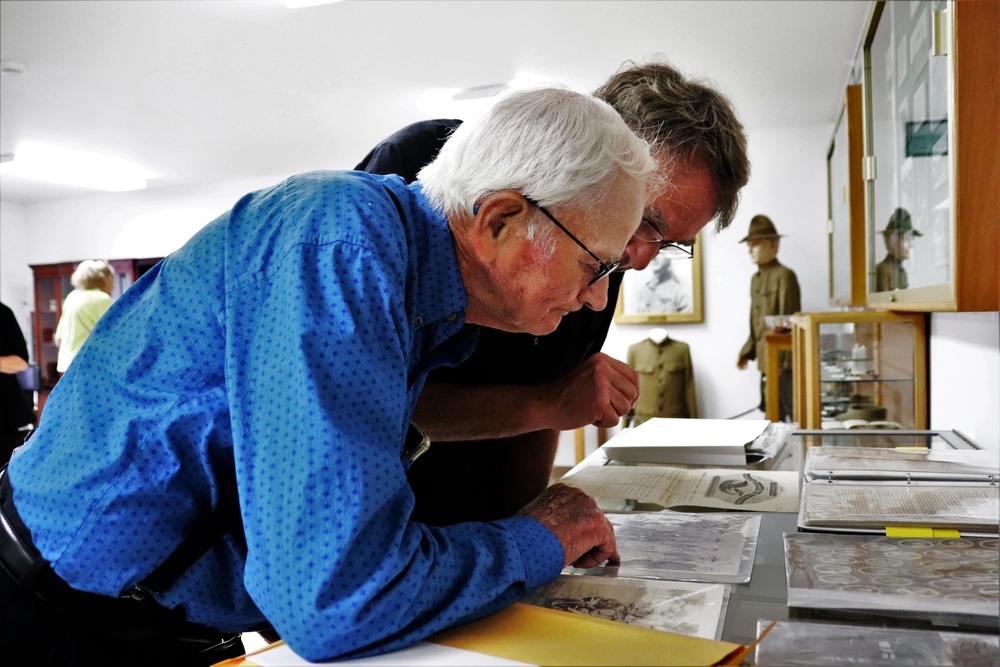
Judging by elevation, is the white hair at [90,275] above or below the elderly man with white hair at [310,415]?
above

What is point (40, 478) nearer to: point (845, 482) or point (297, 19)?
A: point (845, 482)

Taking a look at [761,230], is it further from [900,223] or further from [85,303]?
[85,303]

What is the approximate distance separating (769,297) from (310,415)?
19.0 feet

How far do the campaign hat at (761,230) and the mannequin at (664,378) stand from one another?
106cm

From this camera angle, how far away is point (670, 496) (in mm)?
1373

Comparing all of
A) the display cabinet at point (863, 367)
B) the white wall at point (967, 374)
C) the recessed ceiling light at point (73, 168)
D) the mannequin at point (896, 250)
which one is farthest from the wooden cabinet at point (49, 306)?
the white wall at point (967, 374)

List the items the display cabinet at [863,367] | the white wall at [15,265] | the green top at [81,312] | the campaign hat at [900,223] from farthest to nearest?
the white wall at [15,265] < the green top at [81,312] < the display cabinet at [863,367] < the campaign hat at [900,223]

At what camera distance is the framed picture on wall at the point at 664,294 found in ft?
22.0

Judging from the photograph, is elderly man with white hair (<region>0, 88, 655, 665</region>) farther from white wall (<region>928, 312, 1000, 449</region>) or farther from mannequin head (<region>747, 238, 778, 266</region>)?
mannequin head (<region>747, 238, 778, 266</region>)

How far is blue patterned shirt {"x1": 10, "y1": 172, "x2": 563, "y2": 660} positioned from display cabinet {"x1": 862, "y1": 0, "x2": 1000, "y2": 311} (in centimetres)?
99

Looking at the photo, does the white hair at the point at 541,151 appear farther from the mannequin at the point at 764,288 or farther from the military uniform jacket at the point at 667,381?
the military uniform jacket at the point at 667,381

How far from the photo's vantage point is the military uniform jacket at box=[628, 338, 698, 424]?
21.0 ft

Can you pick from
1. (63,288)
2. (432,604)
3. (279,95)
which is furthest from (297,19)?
(63,288)

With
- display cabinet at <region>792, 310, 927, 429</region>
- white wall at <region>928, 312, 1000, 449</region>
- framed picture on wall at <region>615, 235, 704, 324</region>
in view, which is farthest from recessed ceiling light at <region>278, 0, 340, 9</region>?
framed picture on wall at <region>615, 235, 704, 324</region>
